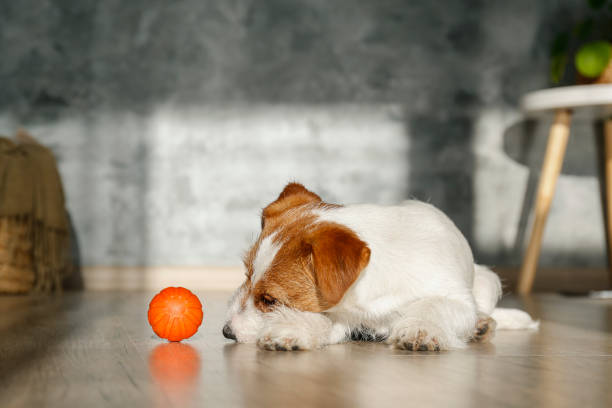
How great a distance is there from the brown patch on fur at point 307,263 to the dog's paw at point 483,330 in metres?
0.43

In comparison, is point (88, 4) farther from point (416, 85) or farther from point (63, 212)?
point (416, 85)

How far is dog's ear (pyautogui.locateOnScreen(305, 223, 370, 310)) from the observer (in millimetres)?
1487

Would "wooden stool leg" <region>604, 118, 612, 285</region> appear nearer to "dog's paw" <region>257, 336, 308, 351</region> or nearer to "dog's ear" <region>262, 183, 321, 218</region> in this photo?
"dog's ear" <region>262, 183, 321, 218</region>

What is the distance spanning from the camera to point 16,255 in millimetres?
3467

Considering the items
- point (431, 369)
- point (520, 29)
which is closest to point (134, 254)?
point (520, 29)

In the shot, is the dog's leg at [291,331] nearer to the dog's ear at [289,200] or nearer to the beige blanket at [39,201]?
the dog's ear at [289,200]

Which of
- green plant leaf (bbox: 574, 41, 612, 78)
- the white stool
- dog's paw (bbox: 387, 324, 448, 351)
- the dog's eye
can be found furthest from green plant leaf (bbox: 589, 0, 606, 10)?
the dog's eye

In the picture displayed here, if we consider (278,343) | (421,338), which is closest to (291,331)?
(278,343)

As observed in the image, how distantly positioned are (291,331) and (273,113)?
2725mm

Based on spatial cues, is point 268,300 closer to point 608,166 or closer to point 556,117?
point 556,117

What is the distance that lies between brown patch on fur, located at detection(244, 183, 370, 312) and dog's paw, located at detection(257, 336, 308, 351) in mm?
76

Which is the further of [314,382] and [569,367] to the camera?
[569,367]

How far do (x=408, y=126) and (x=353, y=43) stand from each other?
57cm

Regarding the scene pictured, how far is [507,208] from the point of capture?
13.8 ft
